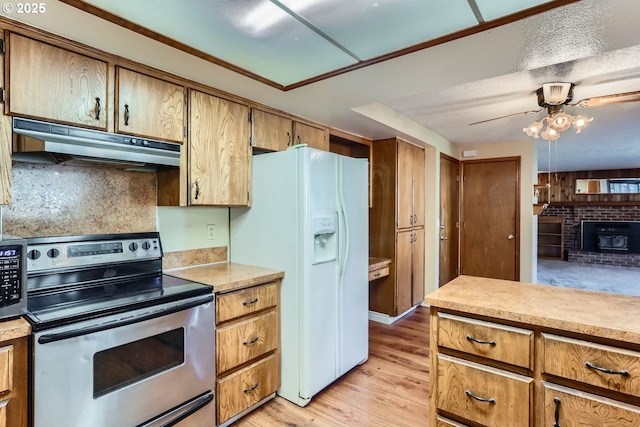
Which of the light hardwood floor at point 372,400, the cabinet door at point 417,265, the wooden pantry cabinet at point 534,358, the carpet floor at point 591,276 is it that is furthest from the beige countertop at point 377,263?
the carpet floor at point 591,276

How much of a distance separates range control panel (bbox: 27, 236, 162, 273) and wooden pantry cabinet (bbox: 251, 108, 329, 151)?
102 centimetres

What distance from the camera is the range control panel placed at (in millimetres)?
1646

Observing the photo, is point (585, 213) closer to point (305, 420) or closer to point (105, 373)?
point (305, 420)

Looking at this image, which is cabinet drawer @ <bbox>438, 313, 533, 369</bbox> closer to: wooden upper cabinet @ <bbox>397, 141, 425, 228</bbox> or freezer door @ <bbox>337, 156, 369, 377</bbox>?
freezer door @ <bbox>337, 156, 369, 377</bbox>

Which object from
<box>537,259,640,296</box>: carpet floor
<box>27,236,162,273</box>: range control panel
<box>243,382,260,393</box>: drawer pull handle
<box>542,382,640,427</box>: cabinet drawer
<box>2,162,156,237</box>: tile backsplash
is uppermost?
<box>2,162,156,237</box>: tile backsplash

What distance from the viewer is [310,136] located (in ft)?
9.91

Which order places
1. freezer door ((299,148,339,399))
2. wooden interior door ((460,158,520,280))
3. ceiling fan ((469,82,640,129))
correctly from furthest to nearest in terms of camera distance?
wooden interior door ((460,158,520,280)) → ceiling fan ((469,82,640,129)) → freezer door ((299,148,339,399))

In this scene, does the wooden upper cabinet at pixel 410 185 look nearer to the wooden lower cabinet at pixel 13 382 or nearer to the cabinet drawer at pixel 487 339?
the cabinet drawer at pixel 487 339

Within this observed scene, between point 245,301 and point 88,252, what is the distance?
2.96 ft

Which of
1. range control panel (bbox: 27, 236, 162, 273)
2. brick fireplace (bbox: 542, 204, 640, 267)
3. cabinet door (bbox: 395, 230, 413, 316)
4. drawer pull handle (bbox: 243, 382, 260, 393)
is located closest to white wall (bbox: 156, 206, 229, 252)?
range control panel (bbox: 27, 236, 162, 273)

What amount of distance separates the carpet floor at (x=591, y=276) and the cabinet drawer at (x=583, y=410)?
573 centimetres

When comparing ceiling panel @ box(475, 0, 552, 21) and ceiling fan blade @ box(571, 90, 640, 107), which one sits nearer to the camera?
ceiling panel @ box(475, 0, 552, 21)

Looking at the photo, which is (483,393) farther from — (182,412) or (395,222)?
(395,222)

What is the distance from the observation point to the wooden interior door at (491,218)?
4754 millimetres
